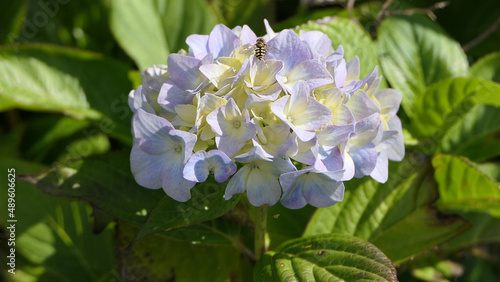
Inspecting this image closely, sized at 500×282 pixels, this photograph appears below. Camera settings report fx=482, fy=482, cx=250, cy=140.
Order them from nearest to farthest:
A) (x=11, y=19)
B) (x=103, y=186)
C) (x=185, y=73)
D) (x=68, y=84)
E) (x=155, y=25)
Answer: (x=185, y=73), (x=103, y=186), (x=68, y=84), (x=155, y=25), (x=11, y=19)

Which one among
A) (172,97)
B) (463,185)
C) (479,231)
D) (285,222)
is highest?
(172,97)

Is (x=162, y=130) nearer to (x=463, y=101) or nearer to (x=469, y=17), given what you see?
(x=463, y=101)

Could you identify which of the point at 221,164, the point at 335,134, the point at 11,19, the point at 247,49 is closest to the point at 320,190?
the point at 335,134

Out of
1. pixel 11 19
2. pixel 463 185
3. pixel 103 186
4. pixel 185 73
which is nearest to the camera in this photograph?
pixel 185 73

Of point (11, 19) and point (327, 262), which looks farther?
point (11, 19)

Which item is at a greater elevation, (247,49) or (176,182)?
(247,49)

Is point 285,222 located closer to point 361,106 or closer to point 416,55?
point 361,106

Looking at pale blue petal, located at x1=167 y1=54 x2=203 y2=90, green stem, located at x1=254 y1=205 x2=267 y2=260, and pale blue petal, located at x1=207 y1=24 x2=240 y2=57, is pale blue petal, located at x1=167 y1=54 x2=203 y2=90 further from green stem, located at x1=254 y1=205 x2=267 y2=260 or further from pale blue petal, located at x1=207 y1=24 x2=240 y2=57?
green stem, located at x1=254 y1=205 x2=267 y2=260
